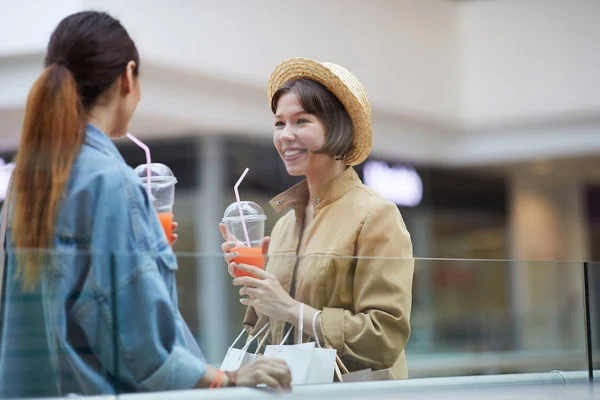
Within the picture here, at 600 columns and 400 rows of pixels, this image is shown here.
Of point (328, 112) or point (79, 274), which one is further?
point (328, 112)

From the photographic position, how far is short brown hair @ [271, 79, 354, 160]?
97.1 inches

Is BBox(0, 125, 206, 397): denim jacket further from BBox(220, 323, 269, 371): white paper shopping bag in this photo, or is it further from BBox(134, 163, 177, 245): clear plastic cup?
BBox(134, 163, 177, 245): clear plastic cup

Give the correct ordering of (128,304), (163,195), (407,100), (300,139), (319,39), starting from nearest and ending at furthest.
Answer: (128,304) → (163,195) → (300,139) → (319,39) → (407,100)

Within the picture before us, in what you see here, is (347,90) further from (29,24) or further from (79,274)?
(29,24)

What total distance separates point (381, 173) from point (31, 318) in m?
8.23

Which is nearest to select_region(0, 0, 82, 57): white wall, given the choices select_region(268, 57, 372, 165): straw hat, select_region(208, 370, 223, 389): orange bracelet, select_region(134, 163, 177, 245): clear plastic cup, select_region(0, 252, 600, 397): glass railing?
select_region(268, 57, 372, 165): straw hat

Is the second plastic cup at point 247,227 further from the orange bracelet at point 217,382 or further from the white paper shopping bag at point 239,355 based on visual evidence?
the orange bracelet at point 217,382

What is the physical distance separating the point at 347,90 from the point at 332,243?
42cm

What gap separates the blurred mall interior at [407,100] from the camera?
6.88m

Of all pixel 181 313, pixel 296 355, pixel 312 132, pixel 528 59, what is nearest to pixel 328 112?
pixel 312 132

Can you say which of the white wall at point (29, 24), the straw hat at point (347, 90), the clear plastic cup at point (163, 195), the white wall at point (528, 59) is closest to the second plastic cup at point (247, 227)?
the clear plastic cup at point (163, 195)

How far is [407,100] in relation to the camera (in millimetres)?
9227

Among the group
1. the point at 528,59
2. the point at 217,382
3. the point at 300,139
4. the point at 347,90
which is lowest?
the point at 217,382

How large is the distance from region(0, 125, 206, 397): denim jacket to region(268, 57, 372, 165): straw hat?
858 mm
